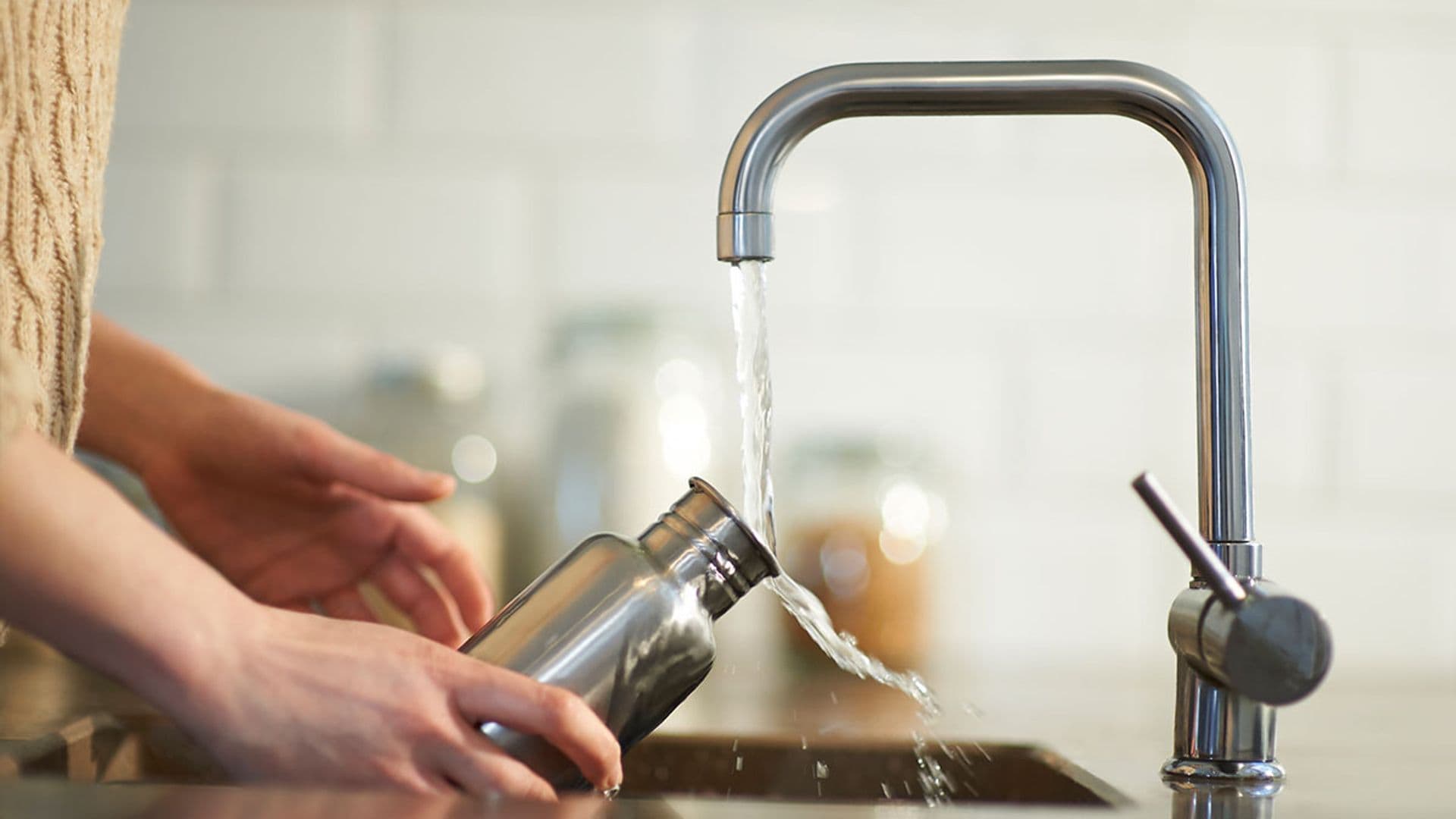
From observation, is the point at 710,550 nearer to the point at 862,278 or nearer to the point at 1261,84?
the point at 862,278

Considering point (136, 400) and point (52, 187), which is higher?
point (52, 187)

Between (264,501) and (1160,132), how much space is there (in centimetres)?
58

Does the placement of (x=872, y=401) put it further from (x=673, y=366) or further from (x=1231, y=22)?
(x=1231, y=22)

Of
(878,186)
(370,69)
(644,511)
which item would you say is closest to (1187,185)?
(878,186)

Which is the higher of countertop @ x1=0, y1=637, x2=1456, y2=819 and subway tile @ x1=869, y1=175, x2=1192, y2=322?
subway tile @ x1=869, y1=175, x2=1192, y2=322

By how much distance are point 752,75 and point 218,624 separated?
2.95ft

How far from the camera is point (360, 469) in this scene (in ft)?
2.73

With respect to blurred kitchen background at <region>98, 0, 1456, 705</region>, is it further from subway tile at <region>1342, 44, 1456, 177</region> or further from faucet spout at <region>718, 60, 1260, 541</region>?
faucet spout at <region>718, 60, 1260, 541</region>

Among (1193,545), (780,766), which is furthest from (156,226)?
(1193,545)

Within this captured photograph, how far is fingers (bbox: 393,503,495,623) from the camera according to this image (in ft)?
2.93

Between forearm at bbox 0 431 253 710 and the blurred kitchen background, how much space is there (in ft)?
2.31

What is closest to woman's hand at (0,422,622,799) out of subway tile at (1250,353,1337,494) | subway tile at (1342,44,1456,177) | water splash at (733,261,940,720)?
water splash at (733,261,940,720)

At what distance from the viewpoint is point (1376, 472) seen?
52.9 inches

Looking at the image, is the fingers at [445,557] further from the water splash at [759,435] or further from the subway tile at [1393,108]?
the subway tile at [1393,108]
